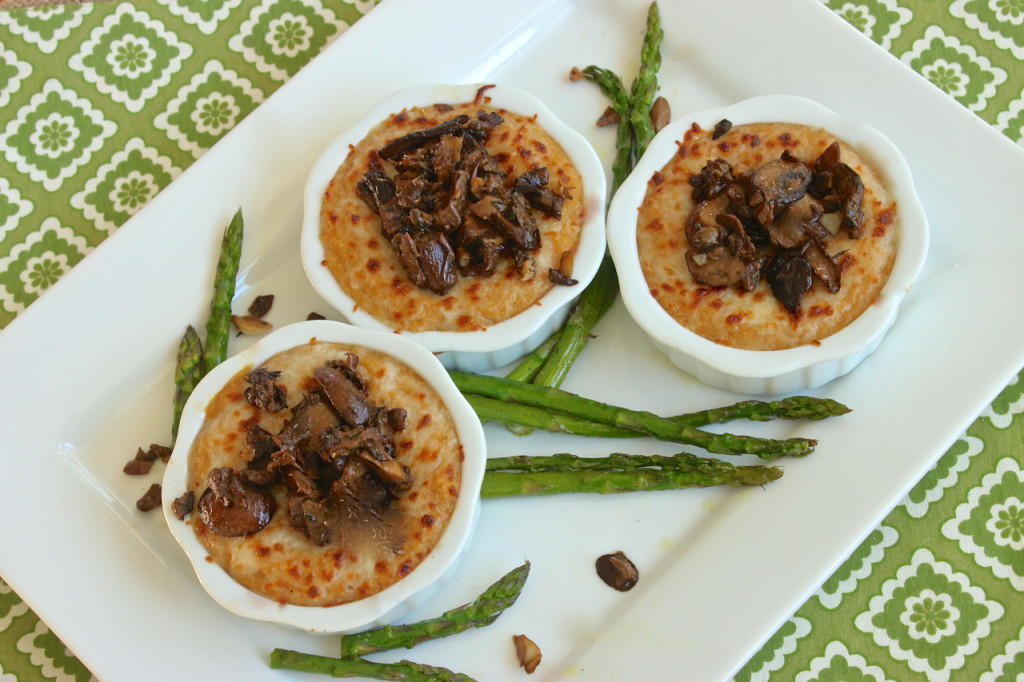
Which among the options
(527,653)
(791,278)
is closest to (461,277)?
(791,278)

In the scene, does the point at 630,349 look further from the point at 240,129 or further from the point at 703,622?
the point at 240,129

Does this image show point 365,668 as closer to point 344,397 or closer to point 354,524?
point 354,524

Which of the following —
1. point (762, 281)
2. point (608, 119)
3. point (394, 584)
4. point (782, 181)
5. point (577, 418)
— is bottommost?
point (394, 584)

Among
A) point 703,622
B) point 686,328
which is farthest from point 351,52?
point 703,622

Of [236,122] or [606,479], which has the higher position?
[236,122]

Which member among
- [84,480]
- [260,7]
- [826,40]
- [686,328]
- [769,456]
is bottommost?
[84,480]

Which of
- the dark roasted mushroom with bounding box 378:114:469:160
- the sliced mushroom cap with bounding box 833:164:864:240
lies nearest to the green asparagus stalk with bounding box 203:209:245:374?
the dark roasted mushroom with bounding box 378:114:469:160

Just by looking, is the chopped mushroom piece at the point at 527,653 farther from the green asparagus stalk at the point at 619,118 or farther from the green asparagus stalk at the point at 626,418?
the green asparagus stalk at the point at 619,118

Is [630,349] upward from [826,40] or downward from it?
downward
